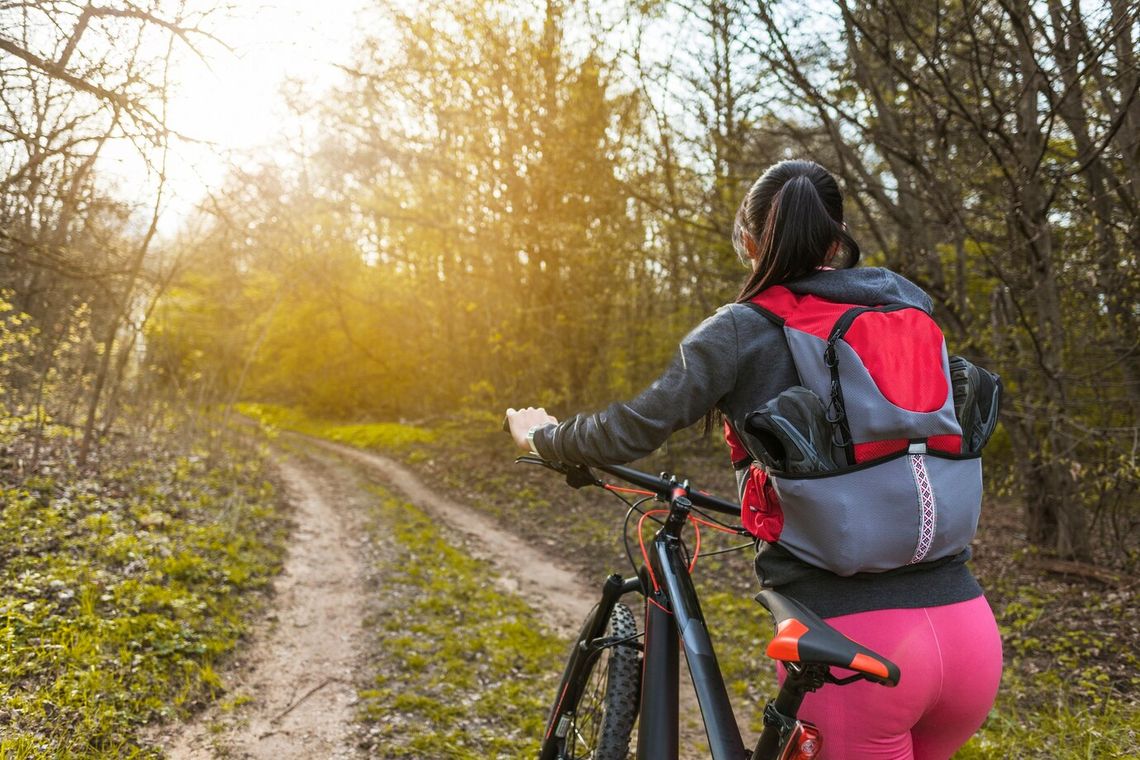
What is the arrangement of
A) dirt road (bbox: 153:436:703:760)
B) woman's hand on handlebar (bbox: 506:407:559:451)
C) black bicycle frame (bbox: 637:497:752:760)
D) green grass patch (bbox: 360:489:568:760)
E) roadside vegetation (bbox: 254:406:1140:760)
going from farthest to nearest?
green grass patch (bbox: 360:489:568:760) → dirt road (bbox: 153:436:703:760) → roadside vegetation (bbox: 254:406:1140:760) → woman's hand on handlebar (bbox: 506:407:559:451) → black bicycle frame (bbox: 637:497:752:760)

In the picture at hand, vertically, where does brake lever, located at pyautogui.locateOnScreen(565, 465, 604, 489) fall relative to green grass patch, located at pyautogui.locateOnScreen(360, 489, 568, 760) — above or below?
above

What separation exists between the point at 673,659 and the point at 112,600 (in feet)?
14.8

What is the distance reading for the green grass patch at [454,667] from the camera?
4055mm

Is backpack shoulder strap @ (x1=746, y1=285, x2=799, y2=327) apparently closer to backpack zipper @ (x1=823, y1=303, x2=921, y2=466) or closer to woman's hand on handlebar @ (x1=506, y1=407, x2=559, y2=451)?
backpack zipper @ (x1=823, y1=303, x2=921, y2=466)

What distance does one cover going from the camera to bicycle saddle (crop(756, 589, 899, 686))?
4.36ft

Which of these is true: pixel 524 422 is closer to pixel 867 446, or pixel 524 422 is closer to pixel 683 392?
pixel 683 392

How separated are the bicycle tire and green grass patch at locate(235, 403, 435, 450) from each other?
37.8ft

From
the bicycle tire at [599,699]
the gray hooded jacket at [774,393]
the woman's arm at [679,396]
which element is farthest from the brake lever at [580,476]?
the gray hooded jacket at [774,393]

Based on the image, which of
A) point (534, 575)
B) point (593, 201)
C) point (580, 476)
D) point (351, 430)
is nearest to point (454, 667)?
point (534, 575)

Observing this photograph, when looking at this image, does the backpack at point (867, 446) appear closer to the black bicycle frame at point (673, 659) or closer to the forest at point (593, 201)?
the black bicycle frame at point (673, 659)

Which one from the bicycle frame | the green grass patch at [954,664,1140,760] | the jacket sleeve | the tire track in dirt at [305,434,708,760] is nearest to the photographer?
the bicycle frame

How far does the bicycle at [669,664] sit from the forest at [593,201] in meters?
3.58

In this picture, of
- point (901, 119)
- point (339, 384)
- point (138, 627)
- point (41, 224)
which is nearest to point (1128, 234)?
point (901, 119)

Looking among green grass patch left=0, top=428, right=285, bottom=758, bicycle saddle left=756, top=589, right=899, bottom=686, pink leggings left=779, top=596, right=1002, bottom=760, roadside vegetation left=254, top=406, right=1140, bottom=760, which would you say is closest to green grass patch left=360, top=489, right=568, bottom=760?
roadside vegetation left=254, top=406, right=1140, bottom=760
